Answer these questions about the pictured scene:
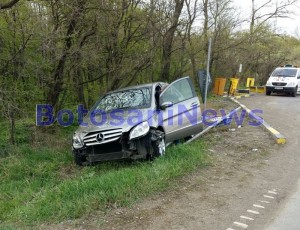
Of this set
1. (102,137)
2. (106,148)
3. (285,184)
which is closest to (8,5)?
(102,137)

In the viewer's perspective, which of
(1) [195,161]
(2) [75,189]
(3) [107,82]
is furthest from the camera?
(3) [107,82]

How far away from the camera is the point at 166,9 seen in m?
13.3

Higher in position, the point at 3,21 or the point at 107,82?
the point at 3,21

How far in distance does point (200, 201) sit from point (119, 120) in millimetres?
2481

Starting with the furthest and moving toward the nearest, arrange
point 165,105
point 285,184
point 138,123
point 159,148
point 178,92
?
1. point 178,92
2. point 165,105
3. point 159,148
4. point 138,123
5. point 285,184

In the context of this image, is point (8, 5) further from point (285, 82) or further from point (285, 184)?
point (285, 82)

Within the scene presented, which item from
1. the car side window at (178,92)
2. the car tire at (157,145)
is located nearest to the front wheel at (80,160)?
the car tire at (157,145)

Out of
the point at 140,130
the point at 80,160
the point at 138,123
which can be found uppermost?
the point at 138,123

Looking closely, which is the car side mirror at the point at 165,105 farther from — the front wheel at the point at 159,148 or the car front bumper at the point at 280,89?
the car front bumper at the point at 280,89

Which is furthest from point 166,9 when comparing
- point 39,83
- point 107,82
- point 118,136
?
point 118,136

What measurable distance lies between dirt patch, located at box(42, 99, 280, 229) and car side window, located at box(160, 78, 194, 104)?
1.43 meters

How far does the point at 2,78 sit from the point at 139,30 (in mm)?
5265

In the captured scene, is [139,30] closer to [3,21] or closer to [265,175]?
[3,21]

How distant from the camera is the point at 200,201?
15.6ft
